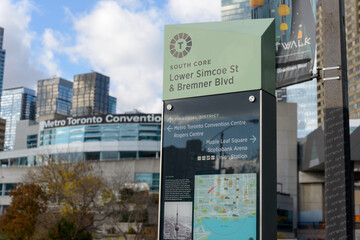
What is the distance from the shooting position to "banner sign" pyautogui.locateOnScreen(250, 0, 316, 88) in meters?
13.5

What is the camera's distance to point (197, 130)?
1048 cm

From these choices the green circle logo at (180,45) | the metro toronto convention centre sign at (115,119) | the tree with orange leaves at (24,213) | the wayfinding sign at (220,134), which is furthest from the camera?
the metro toronto convention centre sign at (115,119)

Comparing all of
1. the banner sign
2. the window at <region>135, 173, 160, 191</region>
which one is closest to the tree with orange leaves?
the banner sign

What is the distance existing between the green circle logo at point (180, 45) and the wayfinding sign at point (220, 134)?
2 centimetres

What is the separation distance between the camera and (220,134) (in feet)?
33.3

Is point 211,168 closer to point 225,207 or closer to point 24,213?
point 225,207

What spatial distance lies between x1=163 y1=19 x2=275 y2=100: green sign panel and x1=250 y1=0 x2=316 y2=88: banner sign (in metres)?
3.42

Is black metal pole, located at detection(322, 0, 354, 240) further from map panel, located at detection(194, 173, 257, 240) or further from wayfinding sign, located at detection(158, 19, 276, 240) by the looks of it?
map panel, located at detection(194, 173, 257, 240)

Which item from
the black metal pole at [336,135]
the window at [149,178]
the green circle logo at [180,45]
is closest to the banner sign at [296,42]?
the black metal pole at [336,135]

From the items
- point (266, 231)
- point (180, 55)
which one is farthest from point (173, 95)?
point (266, 231)

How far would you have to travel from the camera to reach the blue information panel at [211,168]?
382 inches

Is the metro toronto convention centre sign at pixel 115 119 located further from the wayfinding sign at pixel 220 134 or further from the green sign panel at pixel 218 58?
the wayfinding sign at pixel 220 134

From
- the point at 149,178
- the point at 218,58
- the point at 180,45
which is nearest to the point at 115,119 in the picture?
the point at 149,178

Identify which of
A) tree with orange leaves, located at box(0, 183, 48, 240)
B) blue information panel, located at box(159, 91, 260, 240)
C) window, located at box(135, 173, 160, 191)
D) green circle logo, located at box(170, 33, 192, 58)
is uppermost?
green circle logo, located at box(170, 33, 192, 58)
